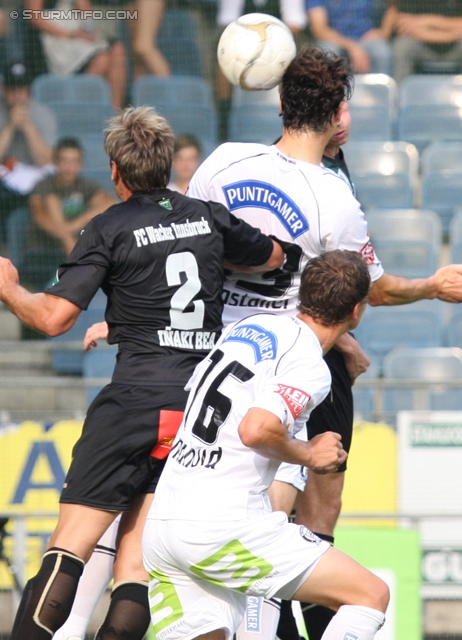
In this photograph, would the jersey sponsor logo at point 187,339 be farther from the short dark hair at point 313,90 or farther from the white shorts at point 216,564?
the short dark hair at point 313,90

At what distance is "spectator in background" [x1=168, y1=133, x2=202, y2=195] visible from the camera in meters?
7.69

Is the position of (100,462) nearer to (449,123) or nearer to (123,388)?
(123,388)

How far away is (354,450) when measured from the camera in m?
6.11

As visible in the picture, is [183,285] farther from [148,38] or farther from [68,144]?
[148,38]

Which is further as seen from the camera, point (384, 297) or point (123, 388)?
point (384, 297)

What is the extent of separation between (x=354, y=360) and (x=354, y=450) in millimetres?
2326

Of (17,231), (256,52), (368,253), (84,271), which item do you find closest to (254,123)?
(17,231)

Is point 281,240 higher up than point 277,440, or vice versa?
point 281,240

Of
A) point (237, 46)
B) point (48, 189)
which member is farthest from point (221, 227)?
point (48, 189)

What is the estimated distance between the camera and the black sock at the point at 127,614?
3283mm

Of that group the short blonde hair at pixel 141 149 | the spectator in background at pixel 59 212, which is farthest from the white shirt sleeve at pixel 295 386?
the spectator in background at pixel 59 212

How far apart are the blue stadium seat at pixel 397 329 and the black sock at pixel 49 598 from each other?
14.5 ft

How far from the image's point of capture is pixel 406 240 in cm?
781

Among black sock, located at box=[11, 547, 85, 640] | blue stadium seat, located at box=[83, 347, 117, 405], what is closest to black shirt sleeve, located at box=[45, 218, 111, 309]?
black sock, located at box=[11, 547, 85, 640]
